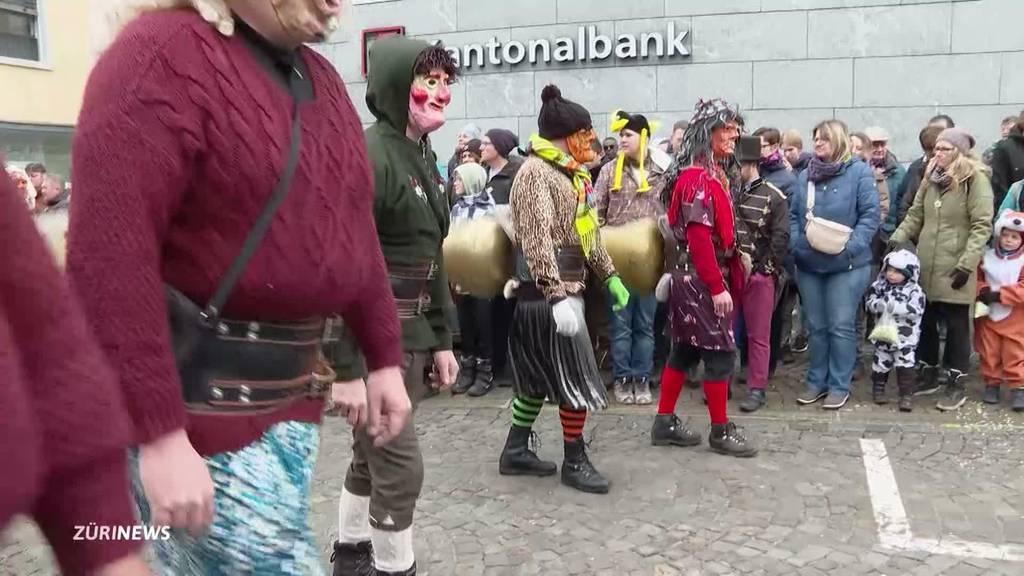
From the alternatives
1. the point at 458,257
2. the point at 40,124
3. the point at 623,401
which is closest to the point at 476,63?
the point at 623,401

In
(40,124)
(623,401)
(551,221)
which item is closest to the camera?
(551,221)

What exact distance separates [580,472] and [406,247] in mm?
1915

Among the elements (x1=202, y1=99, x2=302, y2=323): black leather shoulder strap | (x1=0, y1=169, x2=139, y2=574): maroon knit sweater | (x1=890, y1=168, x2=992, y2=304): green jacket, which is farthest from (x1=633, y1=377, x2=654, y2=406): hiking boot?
(x1=0, y1=169, x2=139, y2=574): maroon knit sweater

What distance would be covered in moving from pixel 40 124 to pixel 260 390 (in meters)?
17.9

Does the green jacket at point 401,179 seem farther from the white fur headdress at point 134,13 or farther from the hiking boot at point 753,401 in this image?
the hiking boot at point 753,401

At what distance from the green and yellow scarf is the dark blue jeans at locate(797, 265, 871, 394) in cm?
243

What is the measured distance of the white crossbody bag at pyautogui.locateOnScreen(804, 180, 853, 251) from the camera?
592 centimetres

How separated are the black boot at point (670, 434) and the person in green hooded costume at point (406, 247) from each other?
2227 mm

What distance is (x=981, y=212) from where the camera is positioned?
5934 mm

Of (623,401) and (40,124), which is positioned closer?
(623,401)

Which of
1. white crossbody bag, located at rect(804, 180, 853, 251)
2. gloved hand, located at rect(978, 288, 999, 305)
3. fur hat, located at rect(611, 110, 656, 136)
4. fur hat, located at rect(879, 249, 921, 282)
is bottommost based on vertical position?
gloved hand, located at rect(978, 288, 999, 305)

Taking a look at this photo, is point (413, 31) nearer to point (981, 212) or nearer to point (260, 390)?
point (981, 212)

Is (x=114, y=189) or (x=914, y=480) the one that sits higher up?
(x=114, y=189)

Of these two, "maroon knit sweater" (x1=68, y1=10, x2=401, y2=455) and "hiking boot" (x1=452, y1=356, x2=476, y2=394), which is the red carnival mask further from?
"hiking boot" (x1=452, y1=356, x2=476, y2=394)
